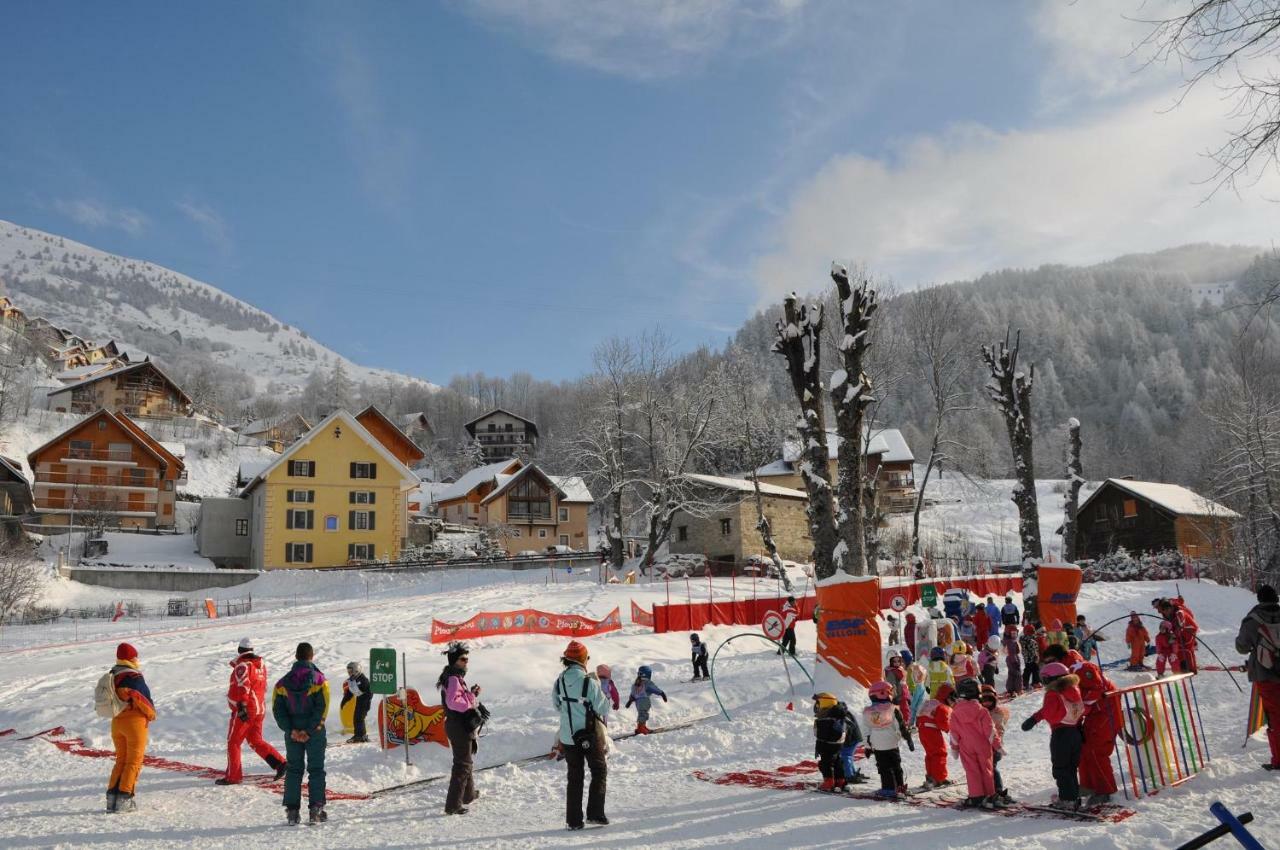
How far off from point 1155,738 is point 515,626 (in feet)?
57.3

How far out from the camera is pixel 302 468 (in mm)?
50906

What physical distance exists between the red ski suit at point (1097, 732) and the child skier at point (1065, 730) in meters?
0.15

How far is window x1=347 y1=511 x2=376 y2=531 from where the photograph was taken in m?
51.5

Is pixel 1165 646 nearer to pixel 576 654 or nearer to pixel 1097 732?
pixel 1097 732

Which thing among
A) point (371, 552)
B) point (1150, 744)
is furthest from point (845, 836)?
point (371, 552)

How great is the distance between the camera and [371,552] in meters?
51.7

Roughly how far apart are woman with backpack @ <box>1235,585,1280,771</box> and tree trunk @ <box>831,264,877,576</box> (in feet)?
25.1

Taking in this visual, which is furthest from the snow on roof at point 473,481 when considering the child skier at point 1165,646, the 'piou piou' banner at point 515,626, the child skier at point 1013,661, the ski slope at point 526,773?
the child skier at point 1165,646

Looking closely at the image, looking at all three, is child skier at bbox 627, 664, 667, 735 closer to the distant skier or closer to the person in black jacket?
the person in black jacket

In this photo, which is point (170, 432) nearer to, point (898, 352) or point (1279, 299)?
point (898, 352)

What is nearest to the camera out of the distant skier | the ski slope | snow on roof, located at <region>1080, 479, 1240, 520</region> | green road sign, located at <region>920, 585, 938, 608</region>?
the ski slope

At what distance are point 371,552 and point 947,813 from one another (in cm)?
4812

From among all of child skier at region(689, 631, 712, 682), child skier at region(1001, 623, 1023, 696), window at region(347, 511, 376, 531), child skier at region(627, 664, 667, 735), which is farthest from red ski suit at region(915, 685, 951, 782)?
window at region(347, 511, 376, 531)

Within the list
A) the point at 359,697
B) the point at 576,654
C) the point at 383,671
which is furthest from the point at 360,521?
the point at 576,654
